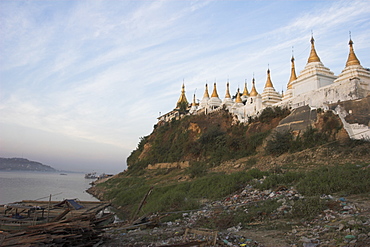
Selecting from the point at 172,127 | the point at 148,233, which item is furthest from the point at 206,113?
the point at 148,233

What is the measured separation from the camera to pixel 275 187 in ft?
38.0

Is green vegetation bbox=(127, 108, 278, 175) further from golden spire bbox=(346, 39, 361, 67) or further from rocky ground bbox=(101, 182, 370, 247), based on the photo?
rocky ground bbox=(101, 182, 370, 247)

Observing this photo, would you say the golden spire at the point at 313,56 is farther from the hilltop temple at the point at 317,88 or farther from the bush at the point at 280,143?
the bush at the point at 280,143

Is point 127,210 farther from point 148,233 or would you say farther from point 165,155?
point 165,155

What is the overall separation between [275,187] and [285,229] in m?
4.64

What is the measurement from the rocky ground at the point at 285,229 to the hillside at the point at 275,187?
0.02 meters

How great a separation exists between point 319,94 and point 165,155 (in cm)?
2249

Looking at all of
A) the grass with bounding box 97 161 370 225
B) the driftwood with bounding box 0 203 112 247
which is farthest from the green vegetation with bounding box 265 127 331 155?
the driftwood with bounding box 0 203 112 247

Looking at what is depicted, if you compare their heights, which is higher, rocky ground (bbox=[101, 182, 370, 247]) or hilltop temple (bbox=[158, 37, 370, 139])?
hilltop temple (bbox=[158, 37, 370, 139])

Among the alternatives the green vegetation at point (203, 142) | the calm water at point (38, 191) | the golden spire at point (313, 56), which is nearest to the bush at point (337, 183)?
the calm water at point (38, 191)

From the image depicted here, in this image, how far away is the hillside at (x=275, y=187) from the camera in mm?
7148

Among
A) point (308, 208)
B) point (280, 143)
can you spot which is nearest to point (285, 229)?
point (308, 208)

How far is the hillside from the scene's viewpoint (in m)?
7.15

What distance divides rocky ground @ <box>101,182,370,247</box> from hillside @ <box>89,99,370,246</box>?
0.08 ft
